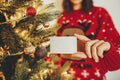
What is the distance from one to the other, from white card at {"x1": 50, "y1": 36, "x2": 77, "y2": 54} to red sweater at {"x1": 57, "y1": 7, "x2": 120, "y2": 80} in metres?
0.06

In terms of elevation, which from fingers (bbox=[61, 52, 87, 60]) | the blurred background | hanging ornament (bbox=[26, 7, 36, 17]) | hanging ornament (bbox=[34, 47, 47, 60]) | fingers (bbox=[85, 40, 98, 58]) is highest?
hanging ornament (bbox=[26, 7, 36, 17])

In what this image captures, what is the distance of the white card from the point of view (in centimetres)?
142

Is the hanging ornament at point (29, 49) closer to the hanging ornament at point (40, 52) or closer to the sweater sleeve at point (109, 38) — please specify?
the hanging ornament at point (40, 52)

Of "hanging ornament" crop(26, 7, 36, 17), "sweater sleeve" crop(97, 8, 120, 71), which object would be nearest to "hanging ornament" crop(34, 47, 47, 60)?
"hanging ornament" crop(26, 7, 36, 17)

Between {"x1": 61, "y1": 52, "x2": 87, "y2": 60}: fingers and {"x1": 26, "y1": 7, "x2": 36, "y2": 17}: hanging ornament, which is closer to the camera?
{"x1": 26, "y1": 7, "x2": 36, "y2": 17}: hanging ornament

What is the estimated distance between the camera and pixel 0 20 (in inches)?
29.2

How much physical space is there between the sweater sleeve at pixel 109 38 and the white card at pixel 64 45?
0.57ft

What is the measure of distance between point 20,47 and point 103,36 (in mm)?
855

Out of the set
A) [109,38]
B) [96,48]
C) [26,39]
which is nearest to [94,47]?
[96,48]

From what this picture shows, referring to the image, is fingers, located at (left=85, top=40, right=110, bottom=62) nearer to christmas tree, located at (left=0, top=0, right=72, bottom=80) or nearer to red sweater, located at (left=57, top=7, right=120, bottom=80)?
red sweater, located at (left=57, top=7, right=120, bottom=80)

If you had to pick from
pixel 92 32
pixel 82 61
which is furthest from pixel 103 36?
pixel 82 61

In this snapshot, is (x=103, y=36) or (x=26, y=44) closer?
(x=26, y=44)

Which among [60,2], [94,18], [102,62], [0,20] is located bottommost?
[102,62]

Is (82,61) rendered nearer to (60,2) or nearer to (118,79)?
(118,79)
